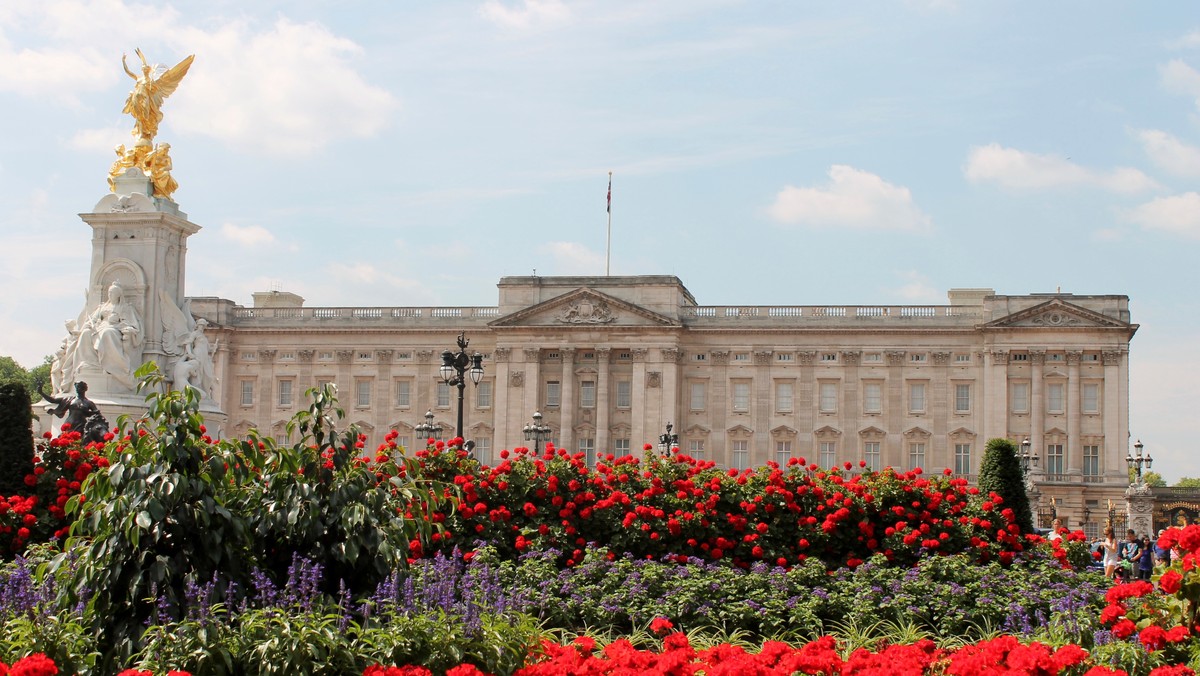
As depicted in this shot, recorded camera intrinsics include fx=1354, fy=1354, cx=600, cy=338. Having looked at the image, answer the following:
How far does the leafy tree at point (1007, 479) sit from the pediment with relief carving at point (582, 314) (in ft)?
137

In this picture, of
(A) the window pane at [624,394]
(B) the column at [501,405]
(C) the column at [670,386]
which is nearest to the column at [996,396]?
(C) the column at [670,386]

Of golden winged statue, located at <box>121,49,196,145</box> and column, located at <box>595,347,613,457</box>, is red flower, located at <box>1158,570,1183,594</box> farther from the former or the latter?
column, located at <box>595,347,613,457</box>

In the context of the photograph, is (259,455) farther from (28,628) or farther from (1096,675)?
(1096,675)

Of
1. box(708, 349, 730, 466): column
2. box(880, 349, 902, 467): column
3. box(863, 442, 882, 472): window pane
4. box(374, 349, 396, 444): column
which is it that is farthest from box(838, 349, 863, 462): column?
box(374, 349, 396, 444): column

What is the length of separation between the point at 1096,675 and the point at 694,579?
5.04m

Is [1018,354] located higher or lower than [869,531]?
higher

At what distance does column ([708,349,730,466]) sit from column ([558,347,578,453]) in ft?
21.8

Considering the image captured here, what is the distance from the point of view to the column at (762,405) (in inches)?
2554

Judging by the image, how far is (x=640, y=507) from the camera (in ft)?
46.1

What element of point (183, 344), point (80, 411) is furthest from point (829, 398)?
point (80, 411)

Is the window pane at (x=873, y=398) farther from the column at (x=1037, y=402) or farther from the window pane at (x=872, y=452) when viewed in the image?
the column at (x=1037, y=402)

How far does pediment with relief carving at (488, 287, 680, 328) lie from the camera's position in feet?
214

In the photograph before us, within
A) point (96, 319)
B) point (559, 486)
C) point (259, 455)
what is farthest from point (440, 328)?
point (259, 455)

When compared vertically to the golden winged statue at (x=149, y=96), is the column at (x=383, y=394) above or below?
below
